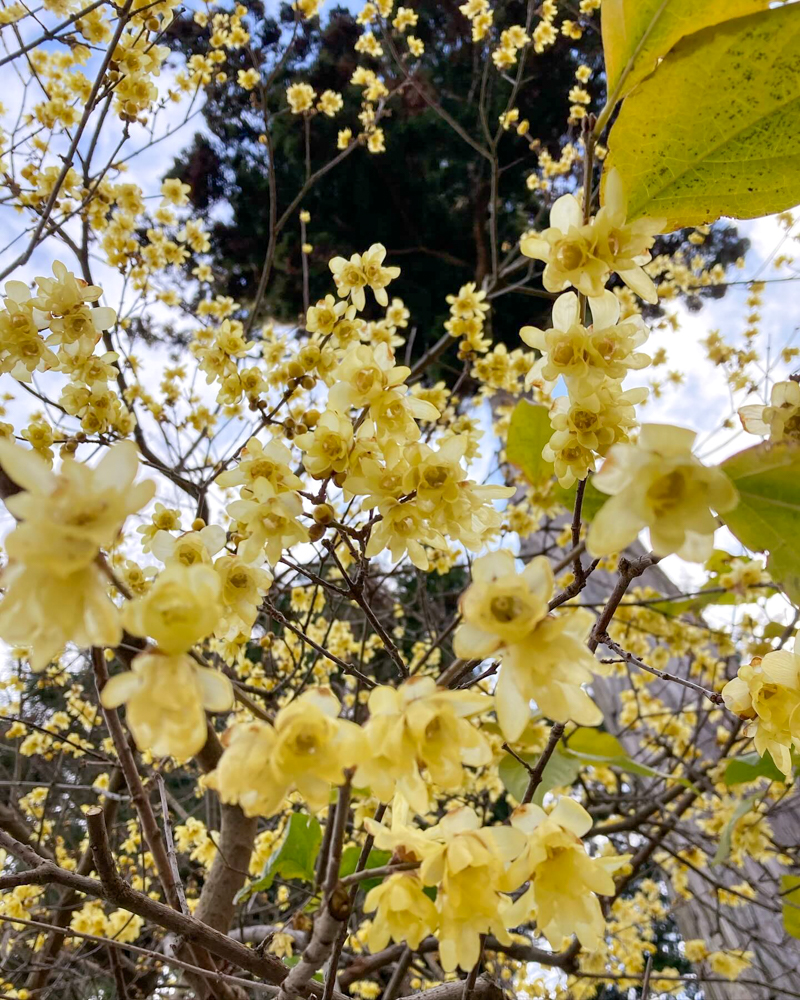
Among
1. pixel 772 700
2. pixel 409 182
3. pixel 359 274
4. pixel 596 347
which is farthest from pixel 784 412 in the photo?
pixel 409 182

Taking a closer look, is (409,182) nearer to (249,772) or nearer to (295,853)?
(295,853)

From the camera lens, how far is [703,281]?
503 cm

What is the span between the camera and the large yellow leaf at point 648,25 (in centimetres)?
58

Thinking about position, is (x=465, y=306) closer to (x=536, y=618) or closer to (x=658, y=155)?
(x=658, y=155)

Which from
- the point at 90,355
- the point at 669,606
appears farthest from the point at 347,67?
the point at 90,355

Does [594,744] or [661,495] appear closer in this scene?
[661,495]

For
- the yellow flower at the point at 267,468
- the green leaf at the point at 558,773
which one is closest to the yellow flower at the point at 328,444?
the yellow flower at the point at 267,468

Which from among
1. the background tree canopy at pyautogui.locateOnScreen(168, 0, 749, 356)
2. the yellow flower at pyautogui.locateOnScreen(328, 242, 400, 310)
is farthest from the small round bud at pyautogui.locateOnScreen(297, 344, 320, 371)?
the background tree canopy at pyautogui.locateOnScreen(168, 0, 749, 356)

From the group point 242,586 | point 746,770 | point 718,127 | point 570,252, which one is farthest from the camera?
point 746,770

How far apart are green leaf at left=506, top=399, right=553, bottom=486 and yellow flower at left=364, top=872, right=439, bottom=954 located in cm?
68

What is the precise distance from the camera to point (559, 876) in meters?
0.55

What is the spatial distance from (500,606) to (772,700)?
1.47 feet

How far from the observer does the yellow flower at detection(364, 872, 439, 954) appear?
525 mm

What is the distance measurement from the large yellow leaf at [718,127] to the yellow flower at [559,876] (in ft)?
2.00
